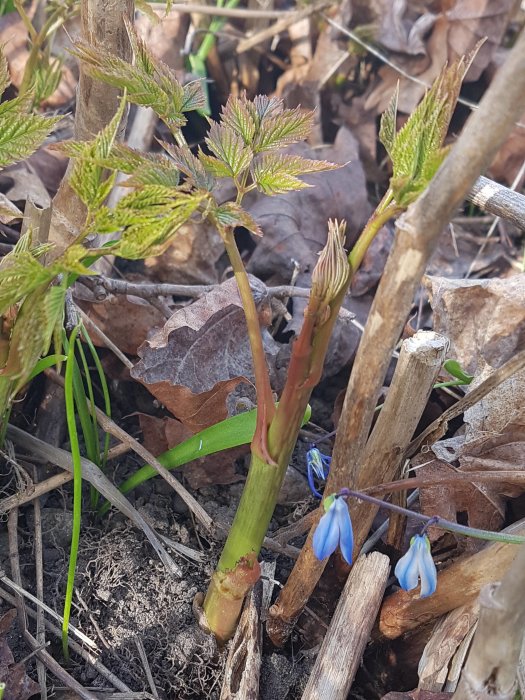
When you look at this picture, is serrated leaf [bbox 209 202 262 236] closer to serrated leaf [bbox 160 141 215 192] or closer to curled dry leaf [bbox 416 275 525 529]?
serrated leaf [bbox 160 141 215 192]

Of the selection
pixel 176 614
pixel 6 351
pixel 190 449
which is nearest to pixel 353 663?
pixel 176 614

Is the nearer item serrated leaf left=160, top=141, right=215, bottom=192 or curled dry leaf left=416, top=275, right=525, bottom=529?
serrated leaf left=160, top=141, right=215, bottom=192

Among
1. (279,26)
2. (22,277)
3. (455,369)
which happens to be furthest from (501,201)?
(279,26)

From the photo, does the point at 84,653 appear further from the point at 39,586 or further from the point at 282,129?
the point at 282,129

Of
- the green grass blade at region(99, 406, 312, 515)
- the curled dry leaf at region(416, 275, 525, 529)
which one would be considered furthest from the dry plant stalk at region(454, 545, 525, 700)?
the green grass blade at region(99, 406, 312, 515)

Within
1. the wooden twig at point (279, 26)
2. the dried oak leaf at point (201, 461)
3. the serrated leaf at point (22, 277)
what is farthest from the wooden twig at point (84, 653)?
the wooden twig at point (279, 26)

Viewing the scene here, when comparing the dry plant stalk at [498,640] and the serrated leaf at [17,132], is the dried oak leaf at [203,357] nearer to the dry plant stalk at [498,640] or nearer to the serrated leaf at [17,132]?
the serrated leaf at [17,132]
